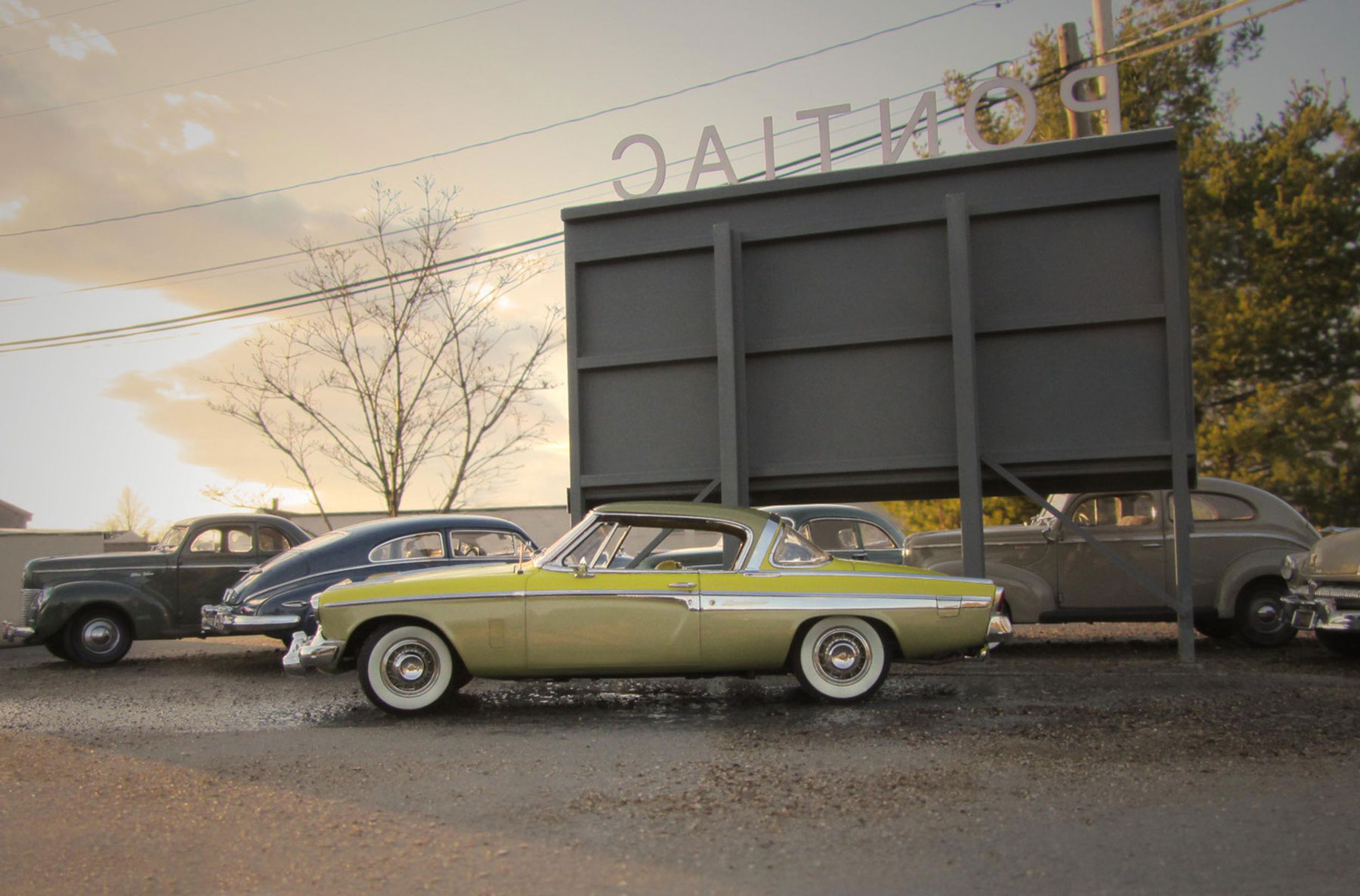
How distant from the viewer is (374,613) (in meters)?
7.70

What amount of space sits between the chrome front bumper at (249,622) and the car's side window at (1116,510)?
804 centimetres

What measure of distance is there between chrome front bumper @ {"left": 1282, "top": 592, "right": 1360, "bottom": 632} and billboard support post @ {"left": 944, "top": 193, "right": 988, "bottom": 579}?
2.69 meters

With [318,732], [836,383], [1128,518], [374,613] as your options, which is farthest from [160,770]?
[1128,518]

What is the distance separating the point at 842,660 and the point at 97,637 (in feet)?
29.7

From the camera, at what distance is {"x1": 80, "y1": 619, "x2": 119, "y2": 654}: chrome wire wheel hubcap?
12.7 metres

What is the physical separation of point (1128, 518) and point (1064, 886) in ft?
28.6

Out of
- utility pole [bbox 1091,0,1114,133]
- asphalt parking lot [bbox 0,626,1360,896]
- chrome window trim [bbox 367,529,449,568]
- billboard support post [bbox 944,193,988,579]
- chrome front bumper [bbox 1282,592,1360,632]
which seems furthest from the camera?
utility pole [bbox 1091,0,1114,133]

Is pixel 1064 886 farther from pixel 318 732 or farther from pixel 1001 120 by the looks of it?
pixel 1001 120

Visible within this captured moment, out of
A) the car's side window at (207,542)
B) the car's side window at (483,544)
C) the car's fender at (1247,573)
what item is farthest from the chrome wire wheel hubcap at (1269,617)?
the car's side window at (207,542)

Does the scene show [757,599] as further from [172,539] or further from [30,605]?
[30,605]

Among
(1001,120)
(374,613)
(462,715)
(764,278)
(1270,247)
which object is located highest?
(1001,120)

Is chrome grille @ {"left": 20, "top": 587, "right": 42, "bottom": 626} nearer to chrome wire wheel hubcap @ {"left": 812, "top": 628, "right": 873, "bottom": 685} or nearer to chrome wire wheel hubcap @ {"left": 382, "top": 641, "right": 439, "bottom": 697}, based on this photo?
chrome wire wheel hubcap @ {"left": 382, "top": 641, "right": 439, "bottom": 697}

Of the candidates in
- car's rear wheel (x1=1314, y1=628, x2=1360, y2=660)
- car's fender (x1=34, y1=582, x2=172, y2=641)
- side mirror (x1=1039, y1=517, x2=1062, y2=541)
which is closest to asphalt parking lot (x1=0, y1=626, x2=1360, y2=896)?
car's rear wheel (x1=1314, y1=628, x2=1360, y2=660)

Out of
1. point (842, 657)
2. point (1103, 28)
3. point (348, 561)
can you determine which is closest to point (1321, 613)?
point (842, 657)
